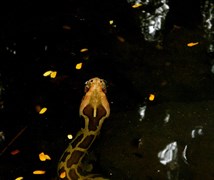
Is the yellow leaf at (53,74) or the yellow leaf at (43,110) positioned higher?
the yellow leaf at (53,74)

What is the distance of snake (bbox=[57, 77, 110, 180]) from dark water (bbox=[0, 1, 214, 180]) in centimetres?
16

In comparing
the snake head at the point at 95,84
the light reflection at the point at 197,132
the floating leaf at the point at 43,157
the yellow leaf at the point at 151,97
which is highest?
the snake head at the point at 95,84

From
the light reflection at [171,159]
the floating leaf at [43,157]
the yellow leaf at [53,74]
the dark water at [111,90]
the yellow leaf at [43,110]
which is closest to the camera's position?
the light reflection at [171,159]

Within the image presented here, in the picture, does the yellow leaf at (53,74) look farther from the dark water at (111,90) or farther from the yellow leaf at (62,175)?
the yellow leaf at (62,175)

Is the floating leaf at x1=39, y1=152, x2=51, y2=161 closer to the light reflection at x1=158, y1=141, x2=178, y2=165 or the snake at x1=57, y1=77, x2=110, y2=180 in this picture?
the snake at x1=57, y1=77, x2=110, y2=180

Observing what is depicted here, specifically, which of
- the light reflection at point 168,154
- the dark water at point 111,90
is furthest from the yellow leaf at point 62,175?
the light reflection at point 168,154

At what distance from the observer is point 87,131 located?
20.2ft

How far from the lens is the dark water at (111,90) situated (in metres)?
5.93

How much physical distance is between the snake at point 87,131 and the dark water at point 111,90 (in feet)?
0.54

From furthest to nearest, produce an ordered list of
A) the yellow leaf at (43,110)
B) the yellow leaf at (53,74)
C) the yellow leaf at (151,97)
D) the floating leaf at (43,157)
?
the yellow leaf at (53,74) → the yellow leaf at (43,110) → the yellow leaf at (151,97) → the floating leaf at (43,157)

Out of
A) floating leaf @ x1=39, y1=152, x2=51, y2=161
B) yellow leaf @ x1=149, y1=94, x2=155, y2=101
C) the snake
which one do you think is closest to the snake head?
the snake

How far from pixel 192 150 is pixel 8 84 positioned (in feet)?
10.8

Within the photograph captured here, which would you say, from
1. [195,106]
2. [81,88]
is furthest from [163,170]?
[81,88]

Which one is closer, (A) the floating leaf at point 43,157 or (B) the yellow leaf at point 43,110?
(A) the floating leaf at point 43,157
